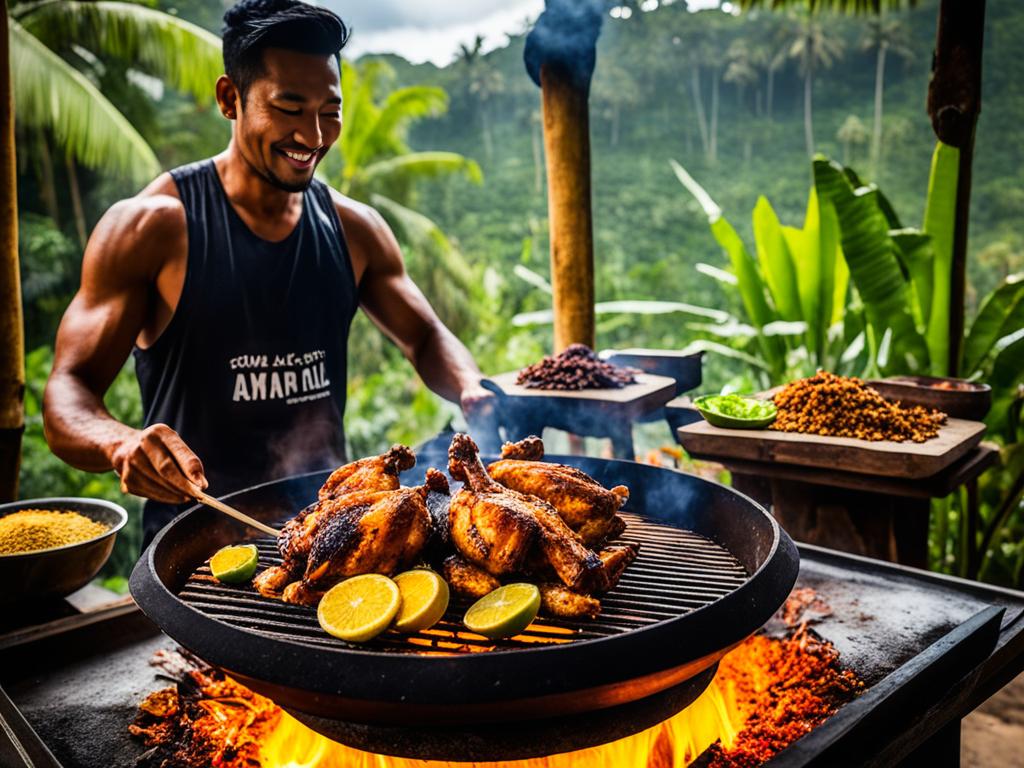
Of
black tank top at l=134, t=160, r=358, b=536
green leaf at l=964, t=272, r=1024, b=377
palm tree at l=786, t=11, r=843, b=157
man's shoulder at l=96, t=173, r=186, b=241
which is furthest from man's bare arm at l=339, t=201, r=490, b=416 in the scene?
palm tree at l=786, t=11, r=843, b=157

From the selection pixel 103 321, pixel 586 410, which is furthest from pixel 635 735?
pixel 103 321

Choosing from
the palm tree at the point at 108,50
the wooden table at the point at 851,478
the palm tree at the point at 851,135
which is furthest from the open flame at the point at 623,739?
the palm tree at the point at 851,135

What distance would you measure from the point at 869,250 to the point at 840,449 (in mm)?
1875

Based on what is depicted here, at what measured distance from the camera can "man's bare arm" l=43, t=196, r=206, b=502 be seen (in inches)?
108

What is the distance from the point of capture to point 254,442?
3432mm

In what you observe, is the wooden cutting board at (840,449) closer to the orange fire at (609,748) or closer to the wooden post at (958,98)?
the wooden post at (958,98)

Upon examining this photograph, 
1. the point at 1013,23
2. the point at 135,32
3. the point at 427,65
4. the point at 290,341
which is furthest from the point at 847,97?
the point at 290,341

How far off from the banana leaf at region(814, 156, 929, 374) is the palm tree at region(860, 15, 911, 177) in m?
32.6

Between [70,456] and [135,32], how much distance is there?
1580cm

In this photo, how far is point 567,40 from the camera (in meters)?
4.84

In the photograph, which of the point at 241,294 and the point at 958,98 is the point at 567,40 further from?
the point at 241,294

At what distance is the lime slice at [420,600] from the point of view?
1918mm

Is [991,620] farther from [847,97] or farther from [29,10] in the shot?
[847,97]

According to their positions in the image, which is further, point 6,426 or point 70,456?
point 6,426
